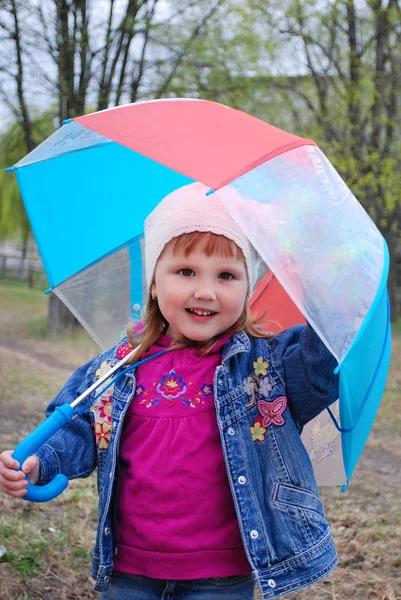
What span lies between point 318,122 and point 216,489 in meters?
11.8

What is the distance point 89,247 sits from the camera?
279cm

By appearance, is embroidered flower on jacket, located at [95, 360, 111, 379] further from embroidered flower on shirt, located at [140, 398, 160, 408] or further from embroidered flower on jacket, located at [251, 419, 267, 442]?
embroidered flower on jacket, located at [251, 419, 267, 442]

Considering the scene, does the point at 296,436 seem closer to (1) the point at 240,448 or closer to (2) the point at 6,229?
(1) the point at 240,448

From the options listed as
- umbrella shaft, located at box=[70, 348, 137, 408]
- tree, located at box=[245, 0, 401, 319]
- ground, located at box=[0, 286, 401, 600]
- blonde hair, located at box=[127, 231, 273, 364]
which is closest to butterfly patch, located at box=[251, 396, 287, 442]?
blonde hair, located at box=[127, 231, 273, 364]

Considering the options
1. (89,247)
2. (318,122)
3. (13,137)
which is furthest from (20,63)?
(89,247)

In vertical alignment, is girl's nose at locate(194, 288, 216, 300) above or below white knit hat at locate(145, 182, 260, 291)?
below

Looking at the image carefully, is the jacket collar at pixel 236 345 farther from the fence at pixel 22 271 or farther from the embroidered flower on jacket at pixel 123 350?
the fence at pixel 22 271

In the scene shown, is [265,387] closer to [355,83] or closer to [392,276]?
[355,83]

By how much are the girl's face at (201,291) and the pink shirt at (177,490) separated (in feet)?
0.48

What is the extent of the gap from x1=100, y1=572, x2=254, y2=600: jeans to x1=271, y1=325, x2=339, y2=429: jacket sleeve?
19.6 inches

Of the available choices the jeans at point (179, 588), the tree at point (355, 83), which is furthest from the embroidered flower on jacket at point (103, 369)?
the tree at point (355, 83)

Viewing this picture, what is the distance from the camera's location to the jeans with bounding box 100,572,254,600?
2076mm

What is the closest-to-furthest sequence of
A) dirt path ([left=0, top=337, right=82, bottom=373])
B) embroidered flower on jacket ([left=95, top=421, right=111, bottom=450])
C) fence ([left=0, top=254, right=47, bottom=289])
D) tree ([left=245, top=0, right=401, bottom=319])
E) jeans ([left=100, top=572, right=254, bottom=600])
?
jeans ([left=100, top=572, right=254, bottom=600]) → embroidered flower on jacket ([left=95, top=421, right=111, bottom=450]) → dirt path ([left=0, top=337, right=82, bottom=373]) → tree ([left=245, top=0, right=401, bottom=319]) → fence ([left=0, top=254, right=47, bottom=289])

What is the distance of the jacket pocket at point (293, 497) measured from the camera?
2.04m
